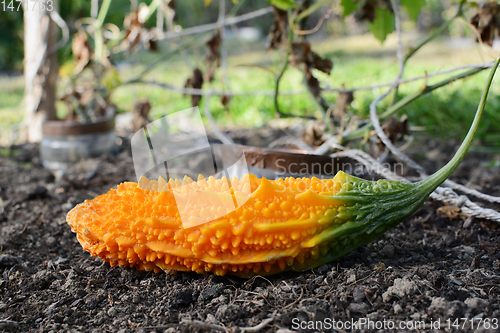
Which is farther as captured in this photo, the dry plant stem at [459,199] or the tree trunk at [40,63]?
the tree trunk at [40,63]

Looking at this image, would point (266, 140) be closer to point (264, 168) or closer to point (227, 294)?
point (264, 168)

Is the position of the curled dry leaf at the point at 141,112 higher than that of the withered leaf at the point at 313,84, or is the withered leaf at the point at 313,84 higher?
the withered leaf at the point at 313,84

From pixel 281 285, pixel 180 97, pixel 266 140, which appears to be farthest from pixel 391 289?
pixel 180 97

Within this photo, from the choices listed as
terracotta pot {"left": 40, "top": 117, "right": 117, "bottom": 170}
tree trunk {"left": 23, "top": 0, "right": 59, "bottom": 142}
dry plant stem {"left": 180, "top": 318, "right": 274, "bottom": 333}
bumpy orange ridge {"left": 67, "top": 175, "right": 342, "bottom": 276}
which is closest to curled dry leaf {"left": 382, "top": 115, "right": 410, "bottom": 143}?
A: bumpy orange ridge {"left": 67, "top": 175, "right": 342, "bottom": 276}

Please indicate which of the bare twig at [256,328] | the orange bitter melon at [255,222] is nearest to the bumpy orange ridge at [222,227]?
the orange bitter melon at [255,222]

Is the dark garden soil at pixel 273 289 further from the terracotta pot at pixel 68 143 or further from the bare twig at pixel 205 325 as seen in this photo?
the terracotta pot at pixel 68 143

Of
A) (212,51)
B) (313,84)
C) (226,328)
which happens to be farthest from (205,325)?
(212,51)

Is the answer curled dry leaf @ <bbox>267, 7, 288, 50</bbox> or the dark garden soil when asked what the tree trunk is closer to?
the dark garden soil
